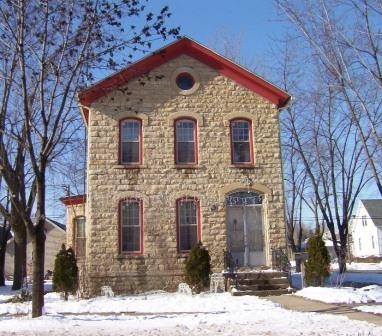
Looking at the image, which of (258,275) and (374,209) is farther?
(374,209)

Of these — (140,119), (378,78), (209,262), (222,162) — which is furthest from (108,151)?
(378,78)

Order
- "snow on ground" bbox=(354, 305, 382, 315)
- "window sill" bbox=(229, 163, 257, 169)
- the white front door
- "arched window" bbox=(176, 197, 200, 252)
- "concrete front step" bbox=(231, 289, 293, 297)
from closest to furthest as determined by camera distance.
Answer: "snow on ground" bbox=(354, 305, 382, 315) → "concrete front step" bbox=(231, 289, 293, 297) → "arched window" bbox=(176, 197, 200, 252) → the white front door → "window sill" bbox=(229, 163, 257, 169)

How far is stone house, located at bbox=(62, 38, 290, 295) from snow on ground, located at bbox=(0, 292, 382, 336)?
9.72 feet

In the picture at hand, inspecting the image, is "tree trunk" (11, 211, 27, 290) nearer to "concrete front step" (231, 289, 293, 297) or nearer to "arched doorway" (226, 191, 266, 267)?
"arched doorway" (226, 191, 266, 267)

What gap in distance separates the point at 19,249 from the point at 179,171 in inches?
425

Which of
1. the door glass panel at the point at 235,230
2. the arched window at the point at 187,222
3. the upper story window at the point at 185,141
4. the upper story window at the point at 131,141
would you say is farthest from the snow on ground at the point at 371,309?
the upper story window at the point at 131,141

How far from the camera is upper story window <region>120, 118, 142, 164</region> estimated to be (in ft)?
62.6

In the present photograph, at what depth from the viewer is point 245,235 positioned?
1903 centimetres

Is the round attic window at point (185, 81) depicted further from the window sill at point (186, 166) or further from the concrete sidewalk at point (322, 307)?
the concrete sidewalk at point (322, 307)

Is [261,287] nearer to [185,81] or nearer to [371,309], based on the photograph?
[371,309]

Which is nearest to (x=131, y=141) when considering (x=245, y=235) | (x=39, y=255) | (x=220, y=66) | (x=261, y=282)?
(x=220, y=66)

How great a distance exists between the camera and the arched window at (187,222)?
1867 cm

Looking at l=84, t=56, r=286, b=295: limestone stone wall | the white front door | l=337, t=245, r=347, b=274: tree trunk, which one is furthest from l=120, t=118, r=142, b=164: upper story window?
l=337, t=245, r=347, b=274: tree trunk

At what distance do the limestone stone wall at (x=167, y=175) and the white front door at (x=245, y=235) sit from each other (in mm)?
353
